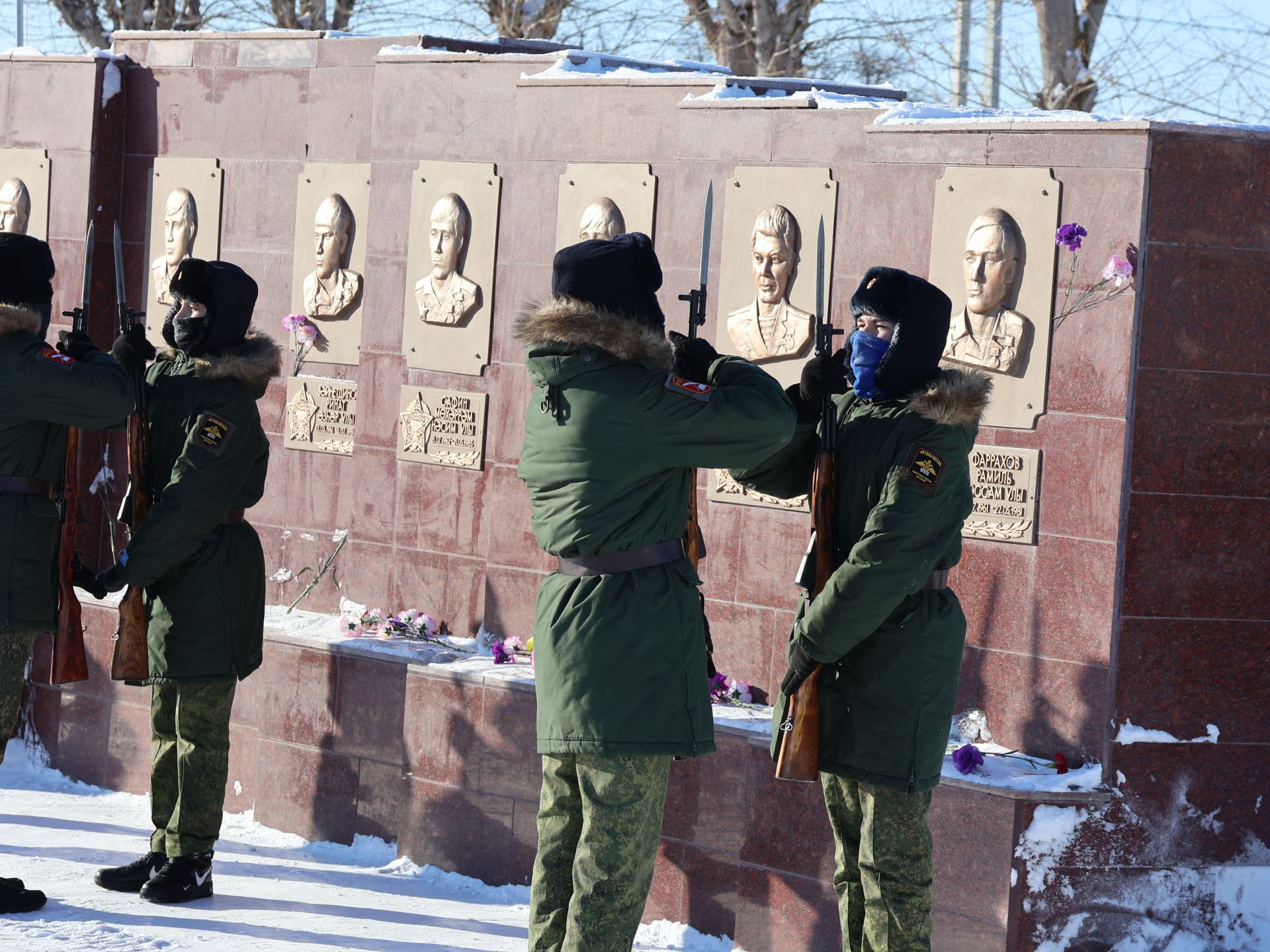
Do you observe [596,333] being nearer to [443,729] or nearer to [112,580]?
[112,580]

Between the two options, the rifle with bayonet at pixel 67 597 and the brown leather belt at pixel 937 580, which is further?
the rifle with bayonet at pixel 67 597

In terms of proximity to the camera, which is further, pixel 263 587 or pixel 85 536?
pixel 85 536

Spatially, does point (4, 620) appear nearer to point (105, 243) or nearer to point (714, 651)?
point (714, 651)

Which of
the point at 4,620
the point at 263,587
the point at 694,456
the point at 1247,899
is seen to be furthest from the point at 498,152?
the point at 1247,899

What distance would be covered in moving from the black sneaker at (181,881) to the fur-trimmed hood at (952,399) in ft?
9.26

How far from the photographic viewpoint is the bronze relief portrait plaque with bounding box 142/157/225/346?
25.1 ft

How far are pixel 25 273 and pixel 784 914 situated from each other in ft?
10.1

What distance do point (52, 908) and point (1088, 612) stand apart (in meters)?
3.28

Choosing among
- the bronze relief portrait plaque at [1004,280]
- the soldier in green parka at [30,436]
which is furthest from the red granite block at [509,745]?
the bronze relief portrait plaque at [1004,280]

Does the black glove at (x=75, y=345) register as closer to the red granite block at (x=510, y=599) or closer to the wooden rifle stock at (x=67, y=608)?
the wooden rifle stock at (x=67, y=608)

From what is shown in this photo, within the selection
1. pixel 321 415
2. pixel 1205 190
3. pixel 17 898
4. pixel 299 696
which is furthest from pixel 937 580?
pixel 321 415

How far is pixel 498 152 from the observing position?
656cm

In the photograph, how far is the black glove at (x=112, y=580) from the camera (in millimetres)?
5152

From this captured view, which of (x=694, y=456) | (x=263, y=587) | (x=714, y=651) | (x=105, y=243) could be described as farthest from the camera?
(x=105, y=243)
